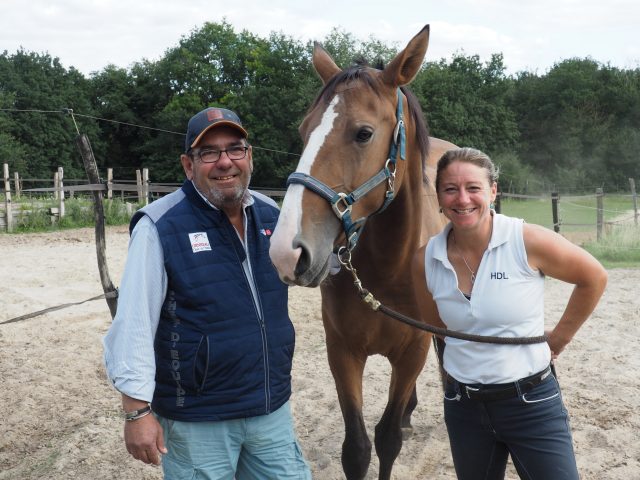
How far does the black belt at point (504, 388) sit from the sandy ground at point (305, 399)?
1.60 metres

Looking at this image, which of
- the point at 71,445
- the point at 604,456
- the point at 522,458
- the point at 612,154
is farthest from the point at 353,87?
the point at 612,154

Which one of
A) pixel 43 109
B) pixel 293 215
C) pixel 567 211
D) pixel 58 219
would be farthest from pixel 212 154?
pixel 43 109

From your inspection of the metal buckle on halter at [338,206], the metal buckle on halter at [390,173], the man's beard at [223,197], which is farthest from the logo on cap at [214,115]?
the metal buckle on halter at [390,173]

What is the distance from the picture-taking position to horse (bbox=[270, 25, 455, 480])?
1.89 metres

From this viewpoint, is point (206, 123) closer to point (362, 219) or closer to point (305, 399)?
point (362, 219)

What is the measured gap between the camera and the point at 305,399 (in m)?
4.32

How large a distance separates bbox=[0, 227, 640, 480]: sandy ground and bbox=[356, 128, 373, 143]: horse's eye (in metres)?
2.13

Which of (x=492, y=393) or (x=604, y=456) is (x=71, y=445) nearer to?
(x=492, y=393)

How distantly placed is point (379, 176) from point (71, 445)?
2.79m

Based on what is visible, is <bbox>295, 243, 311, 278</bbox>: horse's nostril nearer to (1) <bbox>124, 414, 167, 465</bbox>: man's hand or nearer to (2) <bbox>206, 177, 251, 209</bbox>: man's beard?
(2) <bbox>206, 177, 251, 209</bbox>: man's beard

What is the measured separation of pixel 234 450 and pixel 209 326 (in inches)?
18.5

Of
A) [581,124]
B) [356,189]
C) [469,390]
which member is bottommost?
[469,390]

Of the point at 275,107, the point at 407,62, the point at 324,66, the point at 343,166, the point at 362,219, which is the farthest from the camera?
the point at 275,107

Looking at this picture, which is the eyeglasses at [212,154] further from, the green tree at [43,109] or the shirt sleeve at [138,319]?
the green tree at [43,109]
